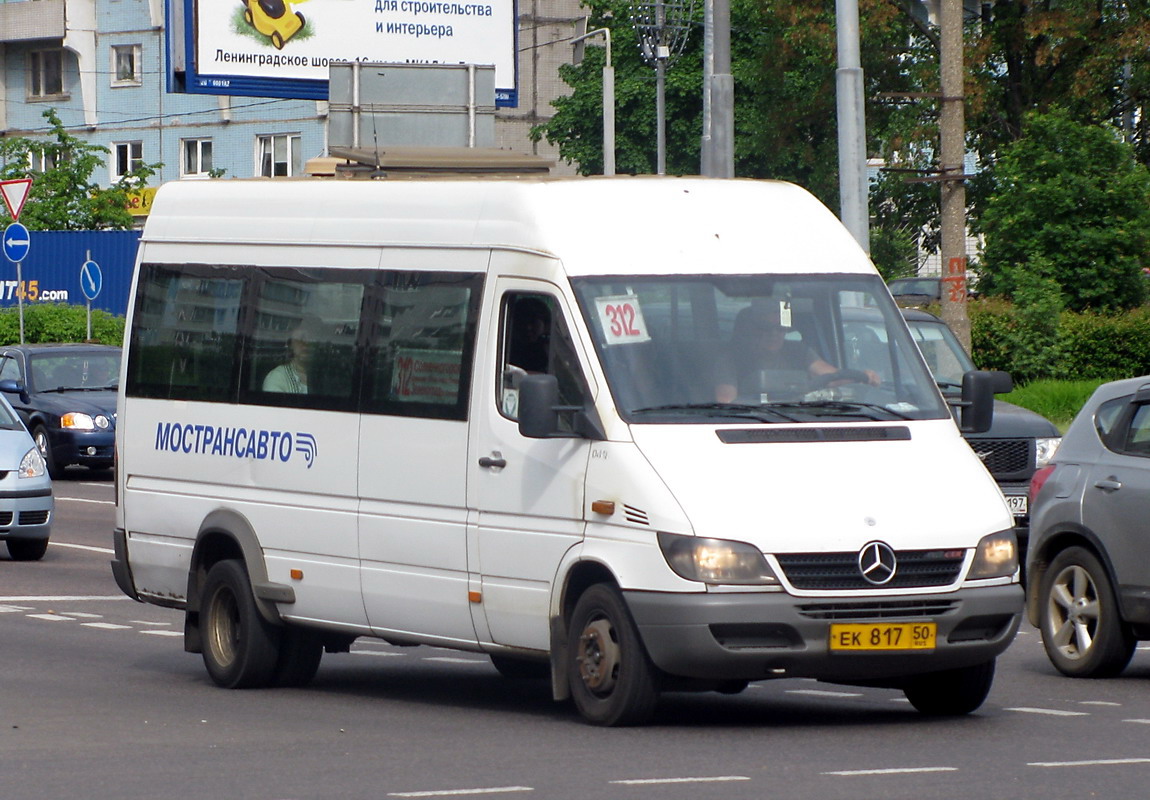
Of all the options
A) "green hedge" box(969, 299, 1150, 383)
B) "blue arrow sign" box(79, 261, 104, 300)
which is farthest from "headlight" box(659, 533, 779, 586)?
"blue arrow sign" box(79, 261, 104, 300)

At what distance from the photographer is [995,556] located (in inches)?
388

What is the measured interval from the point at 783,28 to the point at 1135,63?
776 centimetres

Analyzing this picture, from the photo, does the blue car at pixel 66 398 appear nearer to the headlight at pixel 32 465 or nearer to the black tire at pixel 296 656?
the headlight at pixel 32 465

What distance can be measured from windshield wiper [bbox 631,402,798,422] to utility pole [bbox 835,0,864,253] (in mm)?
11334

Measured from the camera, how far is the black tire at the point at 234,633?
1191cm

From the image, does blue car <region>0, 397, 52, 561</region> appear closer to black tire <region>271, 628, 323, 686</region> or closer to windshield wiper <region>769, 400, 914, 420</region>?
black tire <region>271, 628, 323, 686</region>

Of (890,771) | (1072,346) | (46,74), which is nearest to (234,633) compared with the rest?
(890,771)

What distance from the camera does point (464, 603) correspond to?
10602 mm

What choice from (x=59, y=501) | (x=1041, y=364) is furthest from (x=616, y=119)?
(x=59, y=501)

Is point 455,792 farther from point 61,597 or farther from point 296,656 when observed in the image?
point 61,597

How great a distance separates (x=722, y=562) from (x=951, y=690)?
1.51 metres

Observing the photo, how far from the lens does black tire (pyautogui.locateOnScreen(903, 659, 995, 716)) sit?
10.3 meters

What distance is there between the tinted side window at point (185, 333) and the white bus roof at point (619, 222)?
1.04m

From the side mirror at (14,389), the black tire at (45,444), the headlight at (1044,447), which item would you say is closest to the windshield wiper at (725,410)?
the headlight at (1044,447)
